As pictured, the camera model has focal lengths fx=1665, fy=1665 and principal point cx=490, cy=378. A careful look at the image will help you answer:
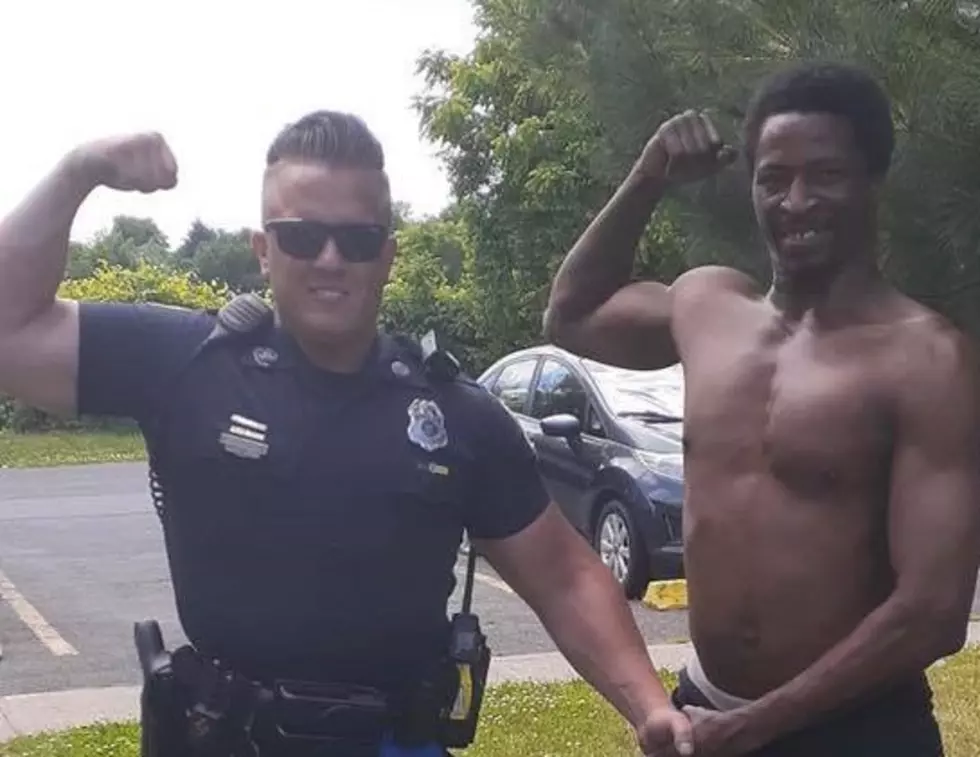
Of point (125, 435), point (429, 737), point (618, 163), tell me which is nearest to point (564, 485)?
point (618, 163)

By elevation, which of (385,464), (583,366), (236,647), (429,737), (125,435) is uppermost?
(385,464)

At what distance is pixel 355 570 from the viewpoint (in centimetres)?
237

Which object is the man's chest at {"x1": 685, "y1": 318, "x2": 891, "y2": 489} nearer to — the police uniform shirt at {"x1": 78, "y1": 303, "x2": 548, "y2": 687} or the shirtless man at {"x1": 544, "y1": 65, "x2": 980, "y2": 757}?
the shirtless man at {"x1": 544, "y1": 65, "x2": 980, "y2": 757}

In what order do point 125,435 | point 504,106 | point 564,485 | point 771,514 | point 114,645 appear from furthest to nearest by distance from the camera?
point 125,435, point 504,106, point 564,485, point 114,645, point 771,514

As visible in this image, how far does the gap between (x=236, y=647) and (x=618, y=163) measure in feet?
5.71

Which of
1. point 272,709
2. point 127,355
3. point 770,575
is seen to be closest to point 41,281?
point 127,355

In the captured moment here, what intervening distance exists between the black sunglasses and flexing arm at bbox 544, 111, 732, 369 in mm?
583

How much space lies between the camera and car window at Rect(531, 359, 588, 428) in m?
9.76

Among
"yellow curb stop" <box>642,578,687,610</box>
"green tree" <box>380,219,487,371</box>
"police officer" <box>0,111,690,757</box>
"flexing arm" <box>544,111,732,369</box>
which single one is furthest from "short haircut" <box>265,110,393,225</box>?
"green tree" <box>380,219,487,371</box>

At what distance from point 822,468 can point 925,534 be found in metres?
0.19

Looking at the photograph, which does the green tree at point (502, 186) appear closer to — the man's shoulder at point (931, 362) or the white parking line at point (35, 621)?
the white parking line at point (35, 621)

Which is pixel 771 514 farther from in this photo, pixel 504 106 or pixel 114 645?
pixel 504 106

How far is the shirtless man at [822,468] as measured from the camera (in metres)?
2.39

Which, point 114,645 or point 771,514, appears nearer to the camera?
point 771,514
